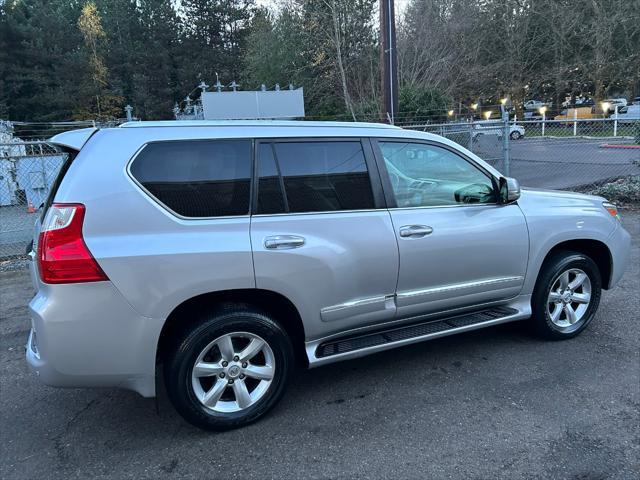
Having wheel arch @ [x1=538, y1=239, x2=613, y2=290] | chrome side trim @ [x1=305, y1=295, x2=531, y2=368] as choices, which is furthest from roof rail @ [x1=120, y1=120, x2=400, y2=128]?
wheel arch @ [x1=538, y1=239, x2=613, y2=290]

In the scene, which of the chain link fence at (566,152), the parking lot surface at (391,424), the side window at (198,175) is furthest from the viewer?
the chain link fence at (566,152)

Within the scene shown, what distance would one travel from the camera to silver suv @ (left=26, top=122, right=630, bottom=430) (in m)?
2.66

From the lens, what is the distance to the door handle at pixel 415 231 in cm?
335

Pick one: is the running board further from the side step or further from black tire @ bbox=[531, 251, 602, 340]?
black tire @ bbox=[531, 251, 602, 340]

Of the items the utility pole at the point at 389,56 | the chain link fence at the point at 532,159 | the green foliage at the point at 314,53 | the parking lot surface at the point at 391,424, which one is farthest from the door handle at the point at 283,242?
the green foliage at the point at 314,53

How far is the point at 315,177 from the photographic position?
10.7 feet

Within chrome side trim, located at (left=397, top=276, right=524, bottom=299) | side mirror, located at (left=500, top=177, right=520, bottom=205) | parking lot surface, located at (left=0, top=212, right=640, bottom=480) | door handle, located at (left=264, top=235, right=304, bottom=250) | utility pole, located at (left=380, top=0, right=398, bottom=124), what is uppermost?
utility pole, located at (left=380, top=0, right=398, bottom=124)

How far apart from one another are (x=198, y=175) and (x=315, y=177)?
2.46ft

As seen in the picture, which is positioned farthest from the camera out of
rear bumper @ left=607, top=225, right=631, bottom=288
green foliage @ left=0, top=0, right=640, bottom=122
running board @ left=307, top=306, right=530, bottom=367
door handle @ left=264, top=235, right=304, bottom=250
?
green foliage @ left=0, top=0, right=640, bottom=122

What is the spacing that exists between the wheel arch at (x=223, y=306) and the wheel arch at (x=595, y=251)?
2.17m

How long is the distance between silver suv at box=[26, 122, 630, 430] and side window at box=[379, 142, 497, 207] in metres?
0.01

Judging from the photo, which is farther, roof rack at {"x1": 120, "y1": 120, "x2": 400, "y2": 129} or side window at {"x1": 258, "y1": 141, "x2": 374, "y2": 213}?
side window at {"x1": 258, "y1": 141, "x2": 374, "y2": 213}

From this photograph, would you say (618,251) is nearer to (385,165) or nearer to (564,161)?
(385,165)

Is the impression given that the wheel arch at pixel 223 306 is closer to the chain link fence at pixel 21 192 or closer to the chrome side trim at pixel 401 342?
the chrome side trim at pixel 401 342
